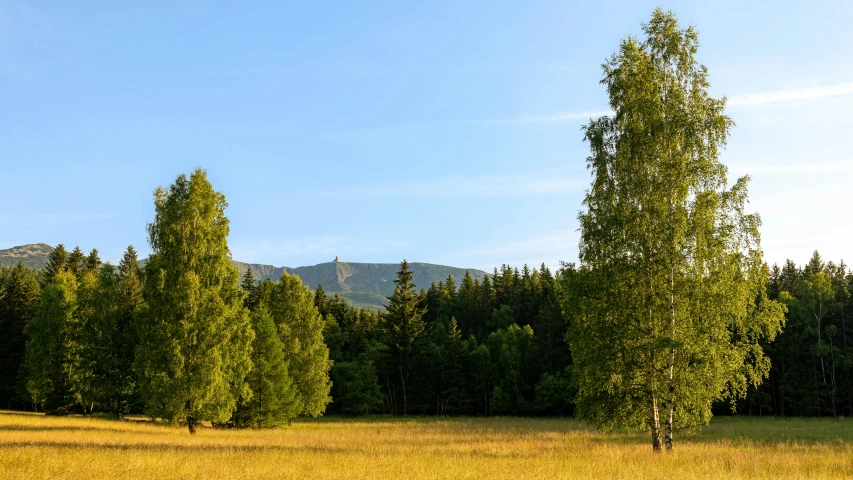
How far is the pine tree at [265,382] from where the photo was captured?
44625 mm

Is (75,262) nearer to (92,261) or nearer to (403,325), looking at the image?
(92,261)

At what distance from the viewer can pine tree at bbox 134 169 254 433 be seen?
31.5 metres

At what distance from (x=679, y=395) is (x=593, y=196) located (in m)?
8.79

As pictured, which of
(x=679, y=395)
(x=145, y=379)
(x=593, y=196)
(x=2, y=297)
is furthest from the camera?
(x=2, y=297)

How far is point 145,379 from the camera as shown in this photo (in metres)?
31.9

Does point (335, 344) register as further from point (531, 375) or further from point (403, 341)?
Answer: point (531, 375)

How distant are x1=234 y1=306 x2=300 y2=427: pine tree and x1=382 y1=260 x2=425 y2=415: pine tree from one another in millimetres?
31814

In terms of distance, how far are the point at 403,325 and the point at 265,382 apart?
34.2 m

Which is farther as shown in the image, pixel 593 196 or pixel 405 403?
pixel 405 403

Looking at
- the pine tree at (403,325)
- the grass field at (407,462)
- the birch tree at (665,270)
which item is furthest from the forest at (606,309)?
the pine tree at (403,325)

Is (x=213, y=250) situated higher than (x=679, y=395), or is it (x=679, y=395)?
(x=213, y=250)

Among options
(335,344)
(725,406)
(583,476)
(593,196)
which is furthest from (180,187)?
(725,406)

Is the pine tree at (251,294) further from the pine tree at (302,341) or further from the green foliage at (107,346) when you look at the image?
the green foliage at (107,346)

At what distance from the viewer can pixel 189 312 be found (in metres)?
31.8
